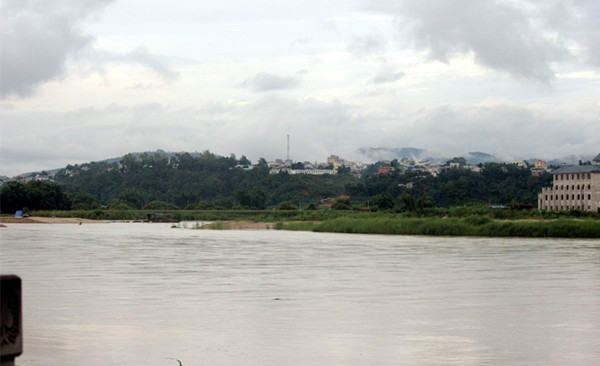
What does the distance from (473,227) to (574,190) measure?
3391cm

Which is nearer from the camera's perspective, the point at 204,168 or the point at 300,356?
the point at 300,356

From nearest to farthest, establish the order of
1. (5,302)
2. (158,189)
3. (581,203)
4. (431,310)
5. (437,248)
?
1. (5,302)
2. (431,310)
3. (437,248)
4. (581,203)
5. (158,189)

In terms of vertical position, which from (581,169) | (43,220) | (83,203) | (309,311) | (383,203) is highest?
(581,169)

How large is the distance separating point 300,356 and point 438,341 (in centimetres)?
211

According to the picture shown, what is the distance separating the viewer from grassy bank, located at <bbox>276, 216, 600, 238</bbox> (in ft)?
148

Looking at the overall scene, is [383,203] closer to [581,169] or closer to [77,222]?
[581,169]

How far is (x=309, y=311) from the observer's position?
14125 mm

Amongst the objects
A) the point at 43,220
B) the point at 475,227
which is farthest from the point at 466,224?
the point at 43,220

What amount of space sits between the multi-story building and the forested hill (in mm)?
5872

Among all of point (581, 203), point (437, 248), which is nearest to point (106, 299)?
point (437, 248)

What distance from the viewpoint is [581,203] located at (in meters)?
76.9

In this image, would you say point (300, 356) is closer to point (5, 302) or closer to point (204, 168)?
point (5, 302)

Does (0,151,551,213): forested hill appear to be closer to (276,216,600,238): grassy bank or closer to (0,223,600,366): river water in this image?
(276,216,600,238): grassy bank

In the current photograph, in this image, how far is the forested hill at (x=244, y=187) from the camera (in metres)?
93.6
